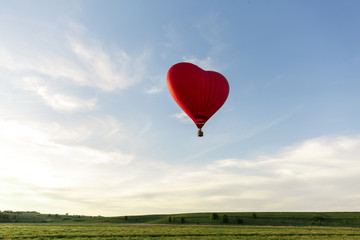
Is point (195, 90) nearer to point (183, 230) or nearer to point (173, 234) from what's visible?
point (173, 234)

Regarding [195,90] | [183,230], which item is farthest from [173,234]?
[195,90]

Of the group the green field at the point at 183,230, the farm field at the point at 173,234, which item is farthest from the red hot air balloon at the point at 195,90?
the green field at the point at 183,230

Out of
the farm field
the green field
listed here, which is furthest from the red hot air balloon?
the green field

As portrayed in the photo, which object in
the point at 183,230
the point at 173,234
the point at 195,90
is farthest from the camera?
the point at 183,230

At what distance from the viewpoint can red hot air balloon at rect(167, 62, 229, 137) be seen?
1145 inches

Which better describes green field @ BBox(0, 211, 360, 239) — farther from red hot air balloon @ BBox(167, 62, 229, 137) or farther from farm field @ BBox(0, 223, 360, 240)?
red hot air balloon @ BBox(167, 62, 229, 137)

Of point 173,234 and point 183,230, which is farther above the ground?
point 183,230

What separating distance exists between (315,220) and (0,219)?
9060cm

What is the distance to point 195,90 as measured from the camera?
29.0 metres

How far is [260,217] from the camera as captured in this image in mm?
94938

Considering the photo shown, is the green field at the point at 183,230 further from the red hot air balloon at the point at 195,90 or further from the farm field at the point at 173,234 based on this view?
the red hot air balloon at the point at 195,90

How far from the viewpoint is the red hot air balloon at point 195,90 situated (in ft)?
95.4

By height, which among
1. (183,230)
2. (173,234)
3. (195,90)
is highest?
(195,90)

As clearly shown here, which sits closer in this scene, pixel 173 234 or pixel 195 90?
pixel 195 90
